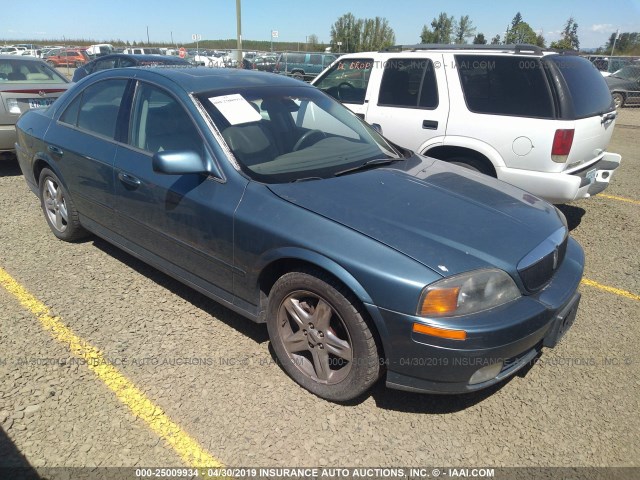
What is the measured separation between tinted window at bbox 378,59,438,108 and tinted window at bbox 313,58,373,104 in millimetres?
332

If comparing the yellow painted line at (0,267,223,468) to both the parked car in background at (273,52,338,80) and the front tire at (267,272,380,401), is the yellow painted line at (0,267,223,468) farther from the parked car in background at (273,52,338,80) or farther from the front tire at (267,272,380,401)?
the parked car in background at (273,52,338,80)

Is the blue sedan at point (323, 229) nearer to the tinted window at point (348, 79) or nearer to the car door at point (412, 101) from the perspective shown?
the car door at point (412, 101)

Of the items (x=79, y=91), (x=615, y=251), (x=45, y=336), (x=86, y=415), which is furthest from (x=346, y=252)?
(x=615, y=251)

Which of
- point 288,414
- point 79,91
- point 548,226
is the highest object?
point 79,91

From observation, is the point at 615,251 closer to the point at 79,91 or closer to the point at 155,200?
the point at 155,200

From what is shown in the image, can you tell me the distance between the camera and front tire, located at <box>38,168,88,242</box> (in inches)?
163

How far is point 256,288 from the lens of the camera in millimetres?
2734

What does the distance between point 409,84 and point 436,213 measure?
3289 millimetres

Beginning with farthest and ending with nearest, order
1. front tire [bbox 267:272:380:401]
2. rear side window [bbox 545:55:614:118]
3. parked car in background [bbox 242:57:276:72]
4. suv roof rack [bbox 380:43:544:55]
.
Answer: parked car in background [bbox 242:57:276:72] < suv roof rack [bbox 380:43:544:55] < rear side window [bbox 545:55:614:118] < front tire [bbox 267:272:380:401]

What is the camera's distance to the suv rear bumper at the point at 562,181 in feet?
14.5

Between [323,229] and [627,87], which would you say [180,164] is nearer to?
[323,229]

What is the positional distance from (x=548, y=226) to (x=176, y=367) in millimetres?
2350

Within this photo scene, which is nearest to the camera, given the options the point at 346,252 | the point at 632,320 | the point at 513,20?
the point at 346,252

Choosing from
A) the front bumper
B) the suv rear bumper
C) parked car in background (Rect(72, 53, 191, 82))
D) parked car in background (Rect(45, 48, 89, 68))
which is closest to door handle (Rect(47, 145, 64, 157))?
the front bumper
